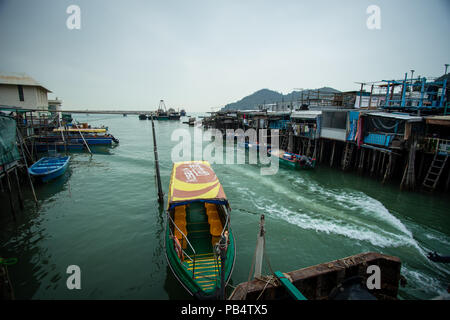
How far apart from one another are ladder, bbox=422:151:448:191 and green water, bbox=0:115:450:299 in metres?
1.21

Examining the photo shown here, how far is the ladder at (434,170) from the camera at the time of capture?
1620 centimetres

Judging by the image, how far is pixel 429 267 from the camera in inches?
368

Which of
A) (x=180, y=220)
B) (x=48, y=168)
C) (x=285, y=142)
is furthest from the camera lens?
(x=285, y=142)

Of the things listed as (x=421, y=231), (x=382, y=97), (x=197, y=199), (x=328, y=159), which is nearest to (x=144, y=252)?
(x=197, y=199)

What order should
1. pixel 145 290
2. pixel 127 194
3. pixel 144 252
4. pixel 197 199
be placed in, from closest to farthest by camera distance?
pixel 145 290
pixel 197 199
pixel 144 252
pixel 127 194

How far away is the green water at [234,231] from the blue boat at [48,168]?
895 mm

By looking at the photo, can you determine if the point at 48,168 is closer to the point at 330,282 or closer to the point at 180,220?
the point at 180,220

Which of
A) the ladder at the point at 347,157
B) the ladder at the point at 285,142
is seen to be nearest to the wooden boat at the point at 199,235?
the ladder at the point at 347,157

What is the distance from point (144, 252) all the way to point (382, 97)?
122ft

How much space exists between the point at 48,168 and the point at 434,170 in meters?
34.4

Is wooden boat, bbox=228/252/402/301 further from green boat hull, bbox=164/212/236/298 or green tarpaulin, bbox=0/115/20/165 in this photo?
green tarpaulin, bbox=0/115/20/165

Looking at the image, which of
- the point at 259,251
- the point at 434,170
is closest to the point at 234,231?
the point at 259,251

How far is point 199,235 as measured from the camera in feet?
32.4
